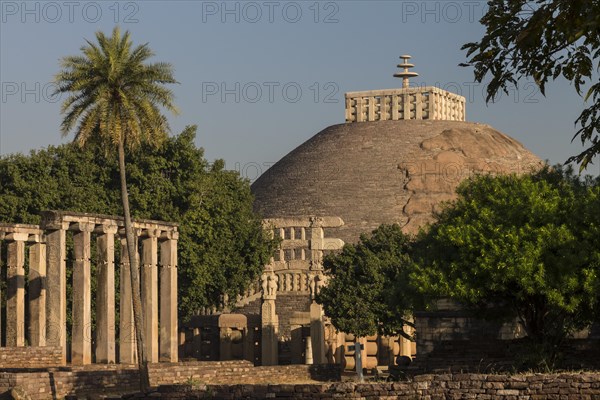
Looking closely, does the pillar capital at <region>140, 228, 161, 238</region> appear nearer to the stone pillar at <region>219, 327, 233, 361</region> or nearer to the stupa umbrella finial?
the stone pillar at <region>219, 327, 233, 361</region>

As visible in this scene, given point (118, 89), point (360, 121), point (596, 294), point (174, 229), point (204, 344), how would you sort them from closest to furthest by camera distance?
1. point (596, 294)
2. point (118, 89)
3. point (174, 229)
4. point (204, 344)
5. point (360, 121)

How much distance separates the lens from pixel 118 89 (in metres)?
38.3

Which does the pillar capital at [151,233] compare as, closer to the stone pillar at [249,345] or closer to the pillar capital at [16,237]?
the pillar capital at [16,237]

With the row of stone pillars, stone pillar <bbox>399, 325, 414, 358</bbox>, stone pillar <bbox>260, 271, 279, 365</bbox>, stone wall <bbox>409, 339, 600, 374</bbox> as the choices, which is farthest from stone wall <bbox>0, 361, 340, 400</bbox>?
stone pillar <bbox>399, 325, 414, 358</bbox>

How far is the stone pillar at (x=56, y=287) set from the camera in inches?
1617

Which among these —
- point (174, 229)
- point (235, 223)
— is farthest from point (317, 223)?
point (174, 229)

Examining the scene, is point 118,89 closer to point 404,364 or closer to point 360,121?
point 404,364

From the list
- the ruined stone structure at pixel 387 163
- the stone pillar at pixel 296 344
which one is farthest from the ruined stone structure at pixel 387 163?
the stone pillar at pixel 296 344

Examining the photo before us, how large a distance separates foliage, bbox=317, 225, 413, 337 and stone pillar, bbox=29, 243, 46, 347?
45.8 feet

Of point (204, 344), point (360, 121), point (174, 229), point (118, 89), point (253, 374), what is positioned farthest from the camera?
Result: point (360, 121)

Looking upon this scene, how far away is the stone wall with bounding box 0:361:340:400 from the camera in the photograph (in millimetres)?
31875

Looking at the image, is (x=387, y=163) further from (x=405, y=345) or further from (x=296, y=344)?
(x=296, y=344)

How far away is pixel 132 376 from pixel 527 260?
11.9 m

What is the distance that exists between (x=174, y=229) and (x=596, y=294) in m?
20.7
